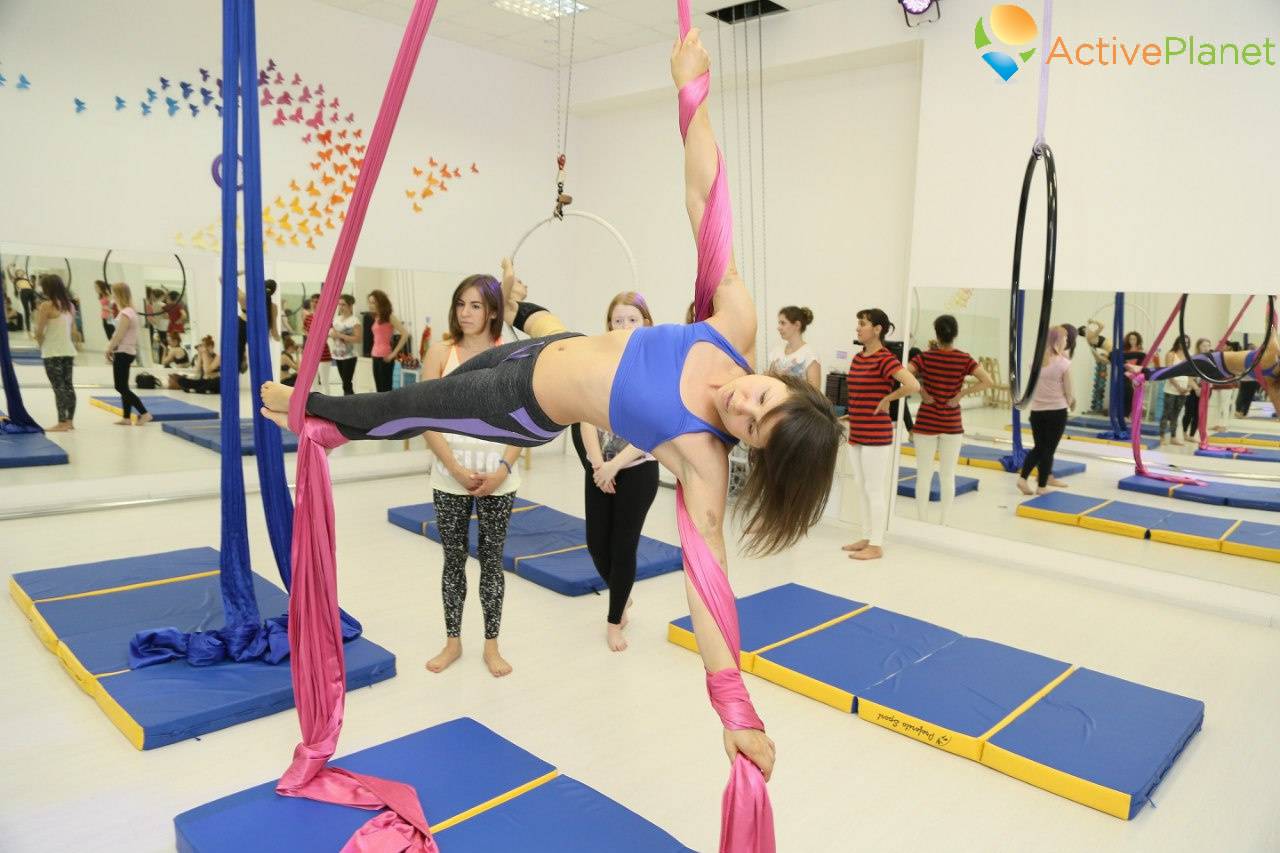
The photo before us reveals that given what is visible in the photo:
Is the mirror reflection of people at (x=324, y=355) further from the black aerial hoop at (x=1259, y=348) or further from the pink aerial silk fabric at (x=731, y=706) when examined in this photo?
the black aerial hoop at (x=1259, y=348)

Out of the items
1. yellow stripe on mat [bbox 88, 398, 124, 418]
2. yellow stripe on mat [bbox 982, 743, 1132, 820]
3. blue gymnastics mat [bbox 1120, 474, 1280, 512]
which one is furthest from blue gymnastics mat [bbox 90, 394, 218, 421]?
blue gymnastics mat [bbox 1120, 474, 1280, 512]

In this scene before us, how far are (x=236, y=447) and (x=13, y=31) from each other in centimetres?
389

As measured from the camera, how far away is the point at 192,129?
A: 5914 millimetres

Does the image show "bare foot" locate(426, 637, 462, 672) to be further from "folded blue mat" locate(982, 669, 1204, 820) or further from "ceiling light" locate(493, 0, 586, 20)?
"ceiling light" locate(493, 0, 586, 20)

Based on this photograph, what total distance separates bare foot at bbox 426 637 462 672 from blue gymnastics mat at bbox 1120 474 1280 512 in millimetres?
4074

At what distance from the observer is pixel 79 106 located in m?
5.43

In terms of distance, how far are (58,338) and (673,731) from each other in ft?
15.7

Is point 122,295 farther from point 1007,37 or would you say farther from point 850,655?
point 1007,37

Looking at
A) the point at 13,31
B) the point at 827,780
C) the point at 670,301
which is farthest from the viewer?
the point at 670,301

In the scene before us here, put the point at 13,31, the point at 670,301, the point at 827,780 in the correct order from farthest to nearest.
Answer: the point at 670,301 → the point at 13,31 → the point at 827,780

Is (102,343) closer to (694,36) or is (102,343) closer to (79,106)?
(79,106)

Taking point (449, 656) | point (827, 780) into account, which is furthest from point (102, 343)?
point (827, 780)

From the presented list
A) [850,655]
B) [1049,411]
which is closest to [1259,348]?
[1049,411]

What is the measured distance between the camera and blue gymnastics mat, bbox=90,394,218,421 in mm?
5852
